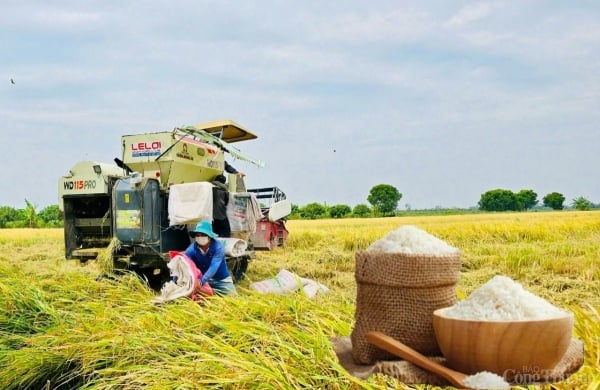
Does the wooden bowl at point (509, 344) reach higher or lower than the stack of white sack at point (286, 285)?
higher

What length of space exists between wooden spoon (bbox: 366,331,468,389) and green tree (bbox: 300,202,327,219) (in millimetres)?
38105

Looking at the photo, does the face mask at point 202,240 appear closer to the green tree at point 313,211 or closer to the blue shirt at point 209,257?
the blue shirt at point 209,257

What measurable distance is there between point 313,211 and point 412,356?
127ft

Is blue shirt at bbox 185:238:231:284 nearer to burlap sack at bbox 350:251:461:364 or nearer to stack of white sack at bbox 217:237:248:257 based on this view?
stack of white sack at bbox 217:237:248:257

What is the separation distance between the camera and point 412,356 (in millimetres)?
1688

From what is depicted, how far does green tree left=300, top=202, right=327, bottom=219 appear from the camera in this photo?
131 feet

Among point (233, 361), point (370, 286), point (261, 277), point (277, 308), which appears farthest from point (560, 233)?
point (370, 286)

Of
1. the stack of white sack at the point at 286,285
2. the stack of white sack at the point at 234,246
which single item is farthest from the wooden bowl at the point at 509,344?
the stack of white sack at the point at 234,246

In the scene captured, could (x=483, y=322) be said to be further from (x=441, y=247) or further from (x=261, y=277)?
(x=261, y=277)

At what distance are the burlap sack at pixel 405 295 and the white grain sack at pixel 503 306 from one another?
0.31 ft

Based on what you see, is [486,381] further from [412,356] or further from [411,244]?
[411,244]

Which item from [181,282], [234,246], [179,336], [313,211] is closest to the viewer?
[179,336]

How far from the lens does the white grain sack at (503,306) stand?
161 cm

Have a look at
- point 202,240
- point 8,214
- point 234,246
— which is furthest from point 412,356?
point 8,214
